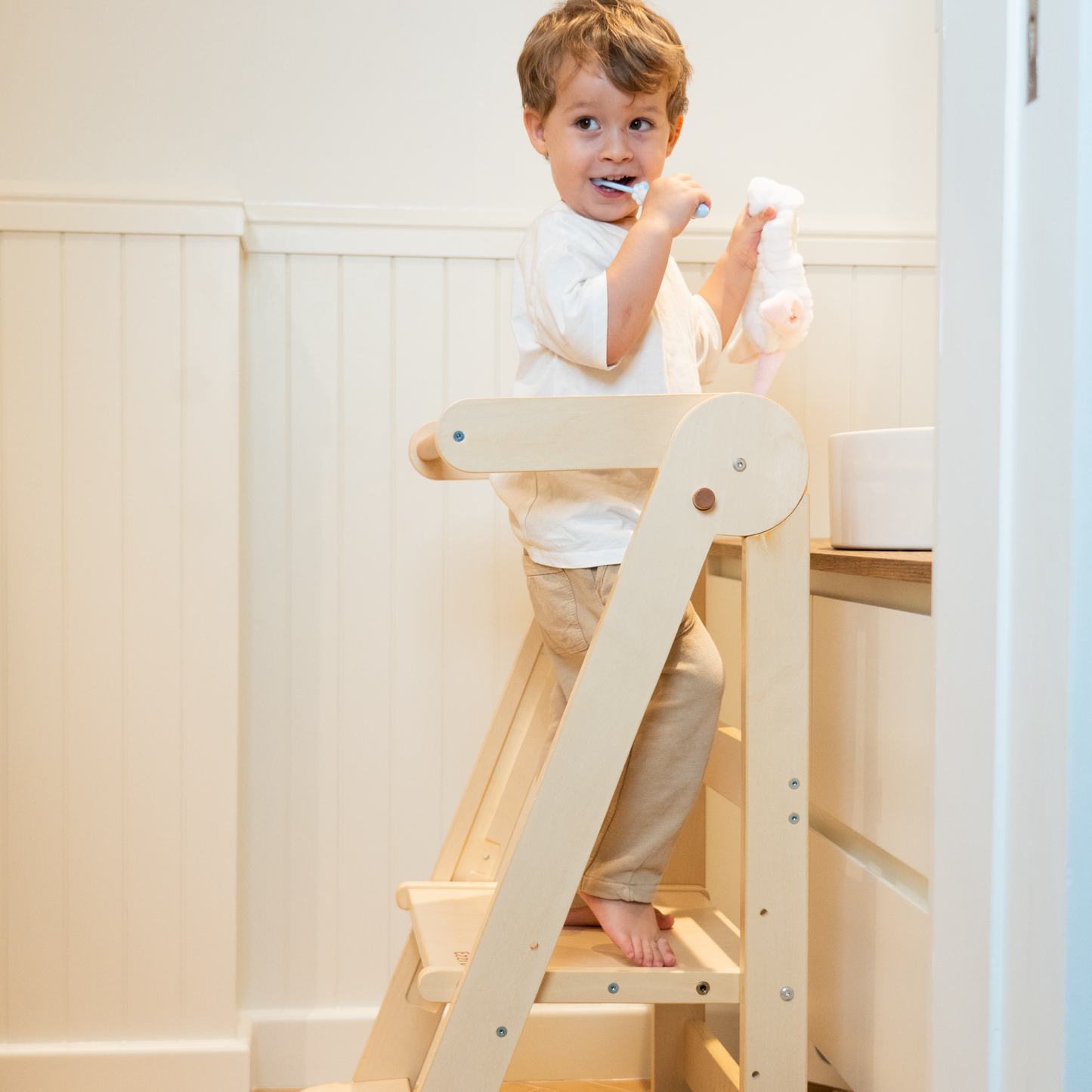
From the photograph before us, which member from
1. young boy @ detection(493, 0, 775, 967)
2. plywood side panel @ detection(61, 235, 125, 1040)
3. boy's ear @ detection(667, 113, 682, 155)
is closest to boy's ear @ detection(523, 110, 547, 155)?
young boy @ detection(493, 0, 775, 967)

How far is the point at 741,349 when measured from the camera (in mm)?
1065

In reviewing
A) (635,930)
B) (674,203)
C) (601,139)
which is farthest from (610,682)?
(601,139)

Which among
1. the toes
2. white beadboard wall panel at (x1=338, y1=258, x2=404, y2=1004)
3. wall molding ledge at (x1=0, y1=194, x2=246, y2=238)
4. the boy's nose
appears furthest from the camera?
white beadboard wall panel at (x1=338, y1=258, x2=404, y2=1004)

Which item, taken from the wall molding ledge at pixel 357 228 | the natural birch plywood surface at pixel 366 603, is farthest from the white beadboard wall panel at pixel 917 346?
the natural birch plywood surface at pixel 366 603

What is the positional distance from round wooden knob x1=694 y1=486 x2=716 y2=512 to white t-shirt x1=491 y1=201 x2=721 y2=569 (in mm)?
148

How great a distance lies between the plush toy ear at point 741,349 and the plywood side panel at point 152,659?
70 cm

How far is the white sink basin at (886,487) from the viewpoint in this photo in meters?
0.83

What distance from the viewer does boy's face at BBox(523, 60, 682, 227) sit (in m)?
0.93

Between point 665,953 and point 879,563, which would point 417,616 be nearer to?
point 665,953

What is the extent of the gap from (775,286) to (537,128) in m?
0.28

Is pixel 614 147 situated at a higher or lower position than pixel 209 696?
higher

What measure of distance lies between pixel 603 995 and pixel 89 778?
0.82 metres

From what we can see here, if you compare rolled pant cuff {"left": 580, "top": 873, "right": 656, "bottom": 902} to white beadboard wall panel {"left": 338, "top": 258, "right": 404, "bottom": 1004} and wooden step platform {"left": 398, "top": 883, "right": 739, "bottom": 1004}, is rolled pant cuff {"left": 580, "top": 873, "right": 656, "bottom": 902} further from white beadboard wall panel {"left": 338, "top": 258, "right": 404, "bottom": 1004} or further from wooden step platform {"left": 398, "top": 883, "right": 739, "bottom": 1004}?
white beadboard wall panel {"left": 338, "top": 258, "right": 404, "bottom": 1004}

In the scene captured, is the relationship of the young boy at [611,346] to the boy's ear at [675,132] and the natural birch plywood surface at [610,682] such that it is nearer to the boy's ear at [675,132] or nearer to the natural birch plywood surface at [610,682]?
the boy's ear at [675,132]
